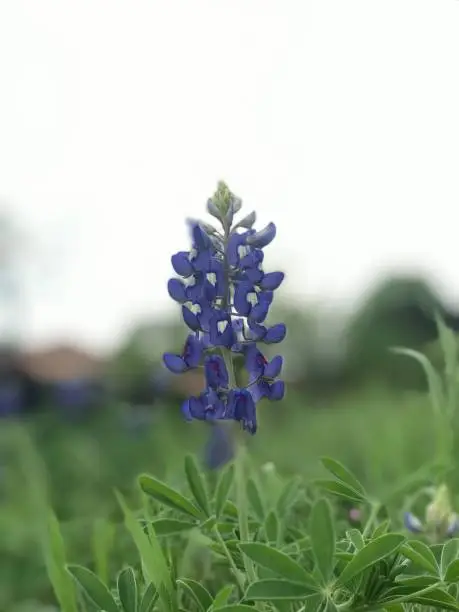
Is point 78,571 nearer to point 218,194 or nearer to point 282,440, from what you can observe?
point 218,194

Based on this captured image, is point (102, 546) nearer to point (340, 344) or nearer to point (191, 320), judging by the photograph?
point (191, 320)

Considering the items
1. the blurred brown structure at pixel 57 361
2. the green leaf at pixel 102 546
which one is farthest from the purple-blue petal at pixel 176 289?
the blurred brown structure at pixel 57 361

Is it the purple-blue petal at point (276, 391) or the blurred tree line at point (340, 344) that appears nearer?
the purple-blue petal at point (276, 391)

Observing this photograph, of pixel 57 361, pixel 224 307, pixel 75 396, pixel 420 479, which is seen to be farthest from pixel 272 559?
Answer: pixel 57 361

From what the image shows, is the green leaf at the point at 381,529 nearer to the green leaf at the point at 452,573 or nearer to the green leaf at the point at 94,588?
the green leaf at the point at 452,573

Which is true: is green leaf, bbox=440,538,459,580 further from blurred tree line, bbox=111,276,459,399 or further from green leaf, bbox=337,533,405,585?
blurred tree line, bbox=111,276,459,399

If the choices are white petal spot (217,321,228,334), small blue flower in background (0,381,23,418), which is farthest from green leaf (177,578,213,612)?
small blue flower in background (0,381,23,418)
